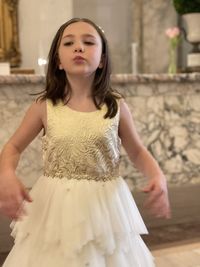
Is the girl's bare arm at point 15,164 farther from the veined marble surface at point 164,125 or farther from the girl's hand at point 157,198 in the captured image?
the veined marble surface at point 164,125

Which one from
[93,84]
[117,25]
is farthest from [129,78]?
[117,25]

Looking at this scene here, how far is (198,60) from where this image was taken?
208 centimetres

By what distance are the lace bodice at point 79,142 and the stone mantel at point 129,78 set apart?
0.53 meters

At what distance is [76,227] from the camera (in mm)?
784

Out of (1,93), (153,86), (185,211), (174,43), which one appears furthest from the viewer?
(174,43)

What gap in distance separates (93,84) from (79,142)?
0.44ft

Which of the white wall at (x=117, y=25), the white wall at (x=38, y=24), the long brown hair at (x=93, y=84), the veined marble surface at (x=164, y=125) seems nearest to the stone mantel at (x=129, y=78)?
the veined marble surface at (x=164, y=125)

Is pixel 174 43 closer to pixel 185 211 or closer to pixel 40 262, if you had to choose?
pixel 185 211

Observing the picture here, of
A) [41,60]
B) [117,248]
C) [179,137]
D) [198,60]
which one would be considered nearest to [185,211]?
[179,137]

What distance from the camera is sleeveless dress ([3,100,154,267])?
79cm

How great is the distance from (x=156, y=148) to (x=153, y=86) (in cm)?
24

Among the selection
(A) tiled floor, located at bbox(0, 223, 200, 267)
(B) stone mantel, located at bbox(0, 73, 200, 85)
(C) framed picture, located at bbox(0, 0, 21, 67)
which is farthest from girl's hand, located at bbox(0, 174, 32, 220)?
(C) framed picture, located at bbox(0, 0, 21, 67)

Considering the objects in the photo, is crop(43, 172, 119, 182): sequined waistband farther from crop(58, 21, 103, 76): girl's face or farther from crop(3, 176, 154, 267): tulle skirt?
crop(58, 21, 103, 76): girl's face

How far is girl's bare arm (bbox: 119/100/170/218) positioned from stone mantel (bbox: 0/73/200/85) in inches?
21.7
